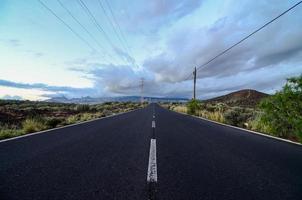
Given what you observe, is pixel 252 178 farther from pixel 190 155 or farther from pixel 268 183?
pixel 190 155

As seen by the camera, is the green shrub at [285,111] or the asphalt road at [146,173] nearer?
the asphalt road at [146,173]

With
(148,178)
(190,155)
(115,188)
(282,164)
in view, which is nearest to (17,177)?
(115,188)

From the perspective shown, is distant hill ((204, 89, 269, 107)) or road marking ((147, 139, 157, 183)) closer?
road marking ((147, 139, 157, 183))

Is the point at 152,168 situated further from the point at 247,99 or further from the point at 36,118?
the point at 247,99

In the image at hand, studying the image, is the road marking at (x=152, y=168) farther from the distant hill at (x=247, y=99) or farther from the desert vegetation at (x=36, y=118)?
the distant hill at (x=247, y=99)

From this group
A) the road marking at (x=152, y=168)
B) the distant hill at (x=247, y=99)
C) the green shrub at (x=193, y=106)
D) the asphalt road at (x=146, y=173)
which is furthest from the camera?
the distant hill at (x=247, y=99)

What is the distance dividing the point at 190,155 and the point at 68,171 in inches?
115

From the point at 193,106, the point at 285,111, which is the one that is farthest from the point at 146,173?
the point at 193,106

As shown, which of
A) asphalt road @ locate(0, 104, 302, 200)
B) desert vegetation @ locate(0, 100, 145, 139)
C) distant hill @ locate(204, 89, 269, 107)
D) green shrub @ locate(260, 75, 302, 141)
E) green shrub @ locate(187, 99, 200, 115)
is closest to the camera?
asphalt road @ locate(0, 104, 302, 200)

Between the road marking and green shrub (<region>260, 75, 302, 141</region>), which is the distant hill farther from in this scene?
the road marking

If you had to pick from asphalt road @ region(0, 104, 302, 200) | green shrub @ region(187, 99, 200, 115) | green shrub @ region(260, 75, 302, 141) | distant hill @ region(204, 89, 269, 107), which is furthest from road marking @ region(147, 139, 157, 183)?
distant hill @ region(204, 89, 269, 107)

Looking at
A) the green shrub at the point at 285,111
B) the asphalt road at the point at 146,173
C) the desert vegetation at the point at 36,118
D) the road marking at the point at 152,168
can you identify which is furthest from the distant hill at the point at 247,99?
the road marking at the point at 152,168

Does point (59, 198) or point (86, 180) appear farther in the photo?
point (86, 180)

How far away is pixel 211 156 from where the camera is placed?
514cm
